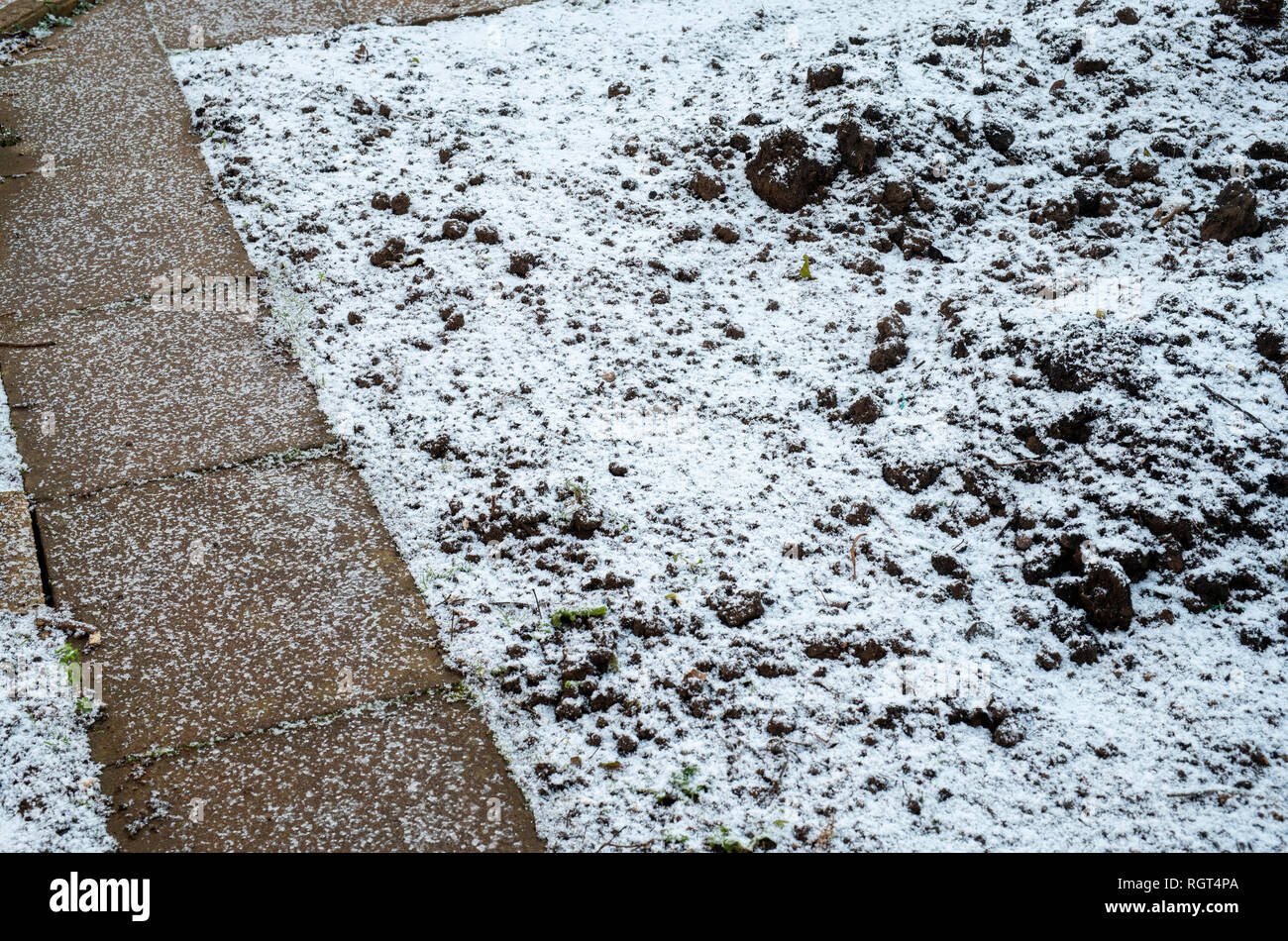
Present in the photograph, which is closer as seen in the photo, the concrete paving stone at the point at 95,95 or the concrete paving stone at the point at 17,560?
the concrete paving stone at the point at 17,560

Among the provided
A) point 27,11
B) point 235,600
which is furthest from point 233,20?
point 235,600

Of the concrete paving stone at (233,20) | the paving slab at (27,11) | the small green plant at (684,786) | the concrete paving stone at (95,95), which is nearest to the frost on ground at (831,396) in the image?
the small green plant at (684,786)

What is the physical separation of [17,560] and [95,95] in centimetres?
269

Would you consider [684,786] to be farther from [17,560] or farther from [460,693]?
[17,560]

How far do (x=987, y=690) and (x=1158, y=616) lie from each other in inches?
16.8

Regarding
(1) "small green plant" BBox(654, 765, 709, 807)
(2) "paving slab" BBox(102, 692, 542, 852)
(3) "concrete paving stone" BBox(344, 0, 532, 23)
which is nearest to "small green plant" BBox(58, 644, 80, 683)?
(2) "paving slab" BBox(102, 692, 542, 852)

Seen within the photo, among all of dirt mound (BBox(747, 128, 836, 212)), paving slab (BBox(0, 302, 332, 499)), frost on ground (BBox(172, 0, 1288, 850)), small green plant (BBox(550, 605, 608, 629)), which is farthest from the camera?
dirt mound (BBox(747, 128, 836, 212))

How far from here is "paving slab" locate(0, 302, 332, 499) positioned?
2.54 m

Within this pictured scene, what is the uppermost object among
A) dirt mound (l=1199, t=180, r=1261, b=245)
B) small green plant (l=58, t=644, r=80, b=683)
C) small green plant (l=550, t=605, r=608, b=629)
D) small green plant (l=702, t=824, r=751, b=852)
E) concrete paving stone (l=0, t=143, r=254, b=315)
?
dirt mound (l=1199, t=180, r=1261, b=245)

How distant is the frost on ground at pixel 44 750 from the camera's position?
1.78 m

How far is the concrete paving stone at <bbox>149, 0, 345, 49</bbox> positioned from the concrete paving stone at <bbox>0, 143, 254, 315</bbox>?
3.26ft

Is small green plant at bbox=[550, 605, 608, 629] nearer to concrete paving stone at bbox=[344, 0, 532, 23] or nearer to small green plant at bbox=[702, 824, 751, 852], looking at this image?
small green plant at bbox=[702, 824, 751, 852]

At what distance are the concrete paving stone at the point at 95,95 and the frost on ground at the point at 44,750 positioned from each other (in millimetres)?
2361

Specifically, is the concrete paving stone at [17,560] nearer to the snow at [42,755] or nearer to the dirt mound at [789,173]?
the snow at [42,755]
